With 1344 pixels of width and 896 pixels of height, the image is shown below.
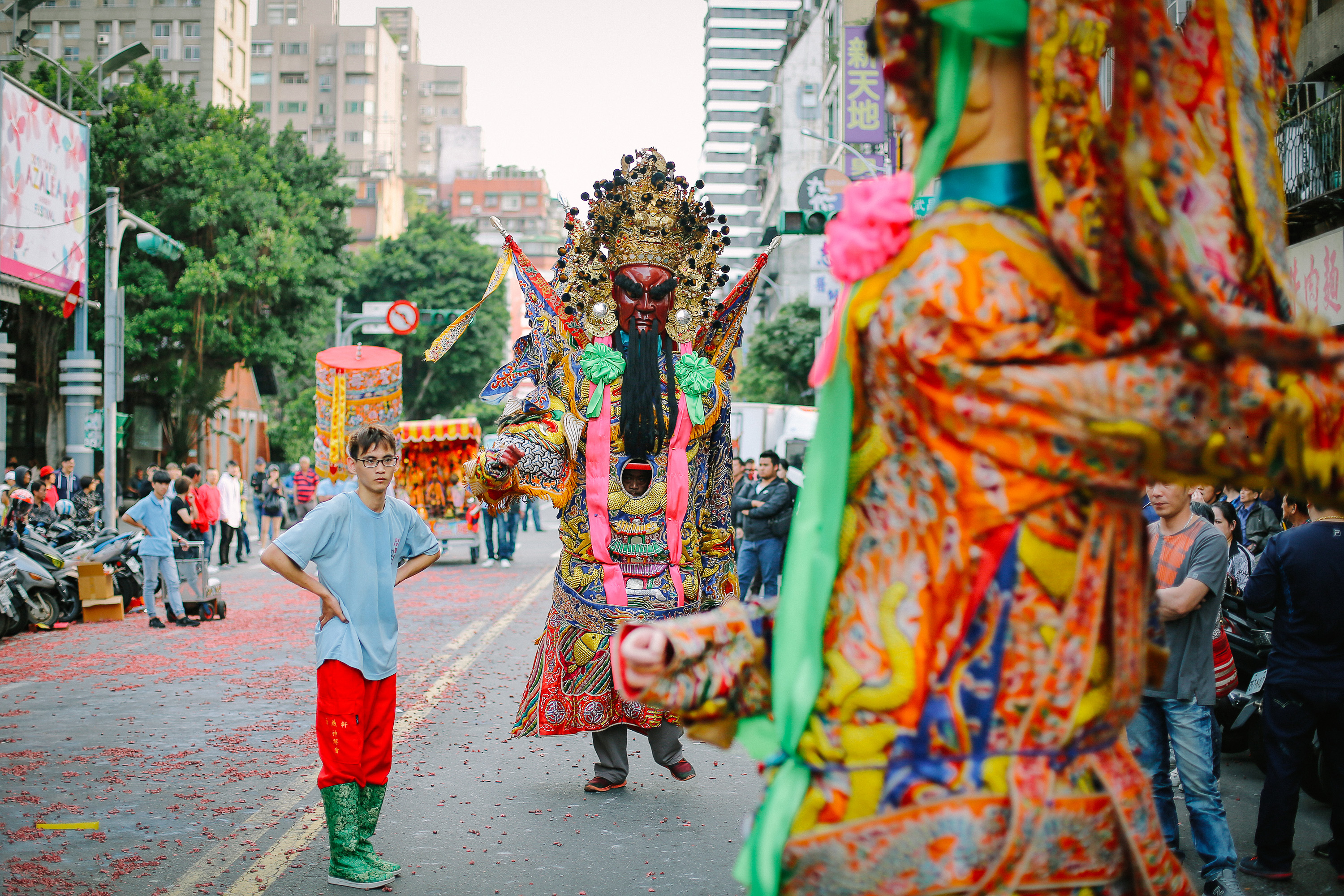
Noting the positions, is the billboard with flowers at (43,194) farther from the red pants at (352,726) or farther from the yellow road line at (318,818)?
the red pants at (352,726)

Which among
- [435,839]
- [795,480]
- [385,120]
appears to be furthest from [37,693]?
[385,120]

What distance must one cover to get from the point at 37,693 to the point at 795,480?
9.21 meters

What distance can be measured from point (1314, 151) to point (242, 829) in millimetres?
13406

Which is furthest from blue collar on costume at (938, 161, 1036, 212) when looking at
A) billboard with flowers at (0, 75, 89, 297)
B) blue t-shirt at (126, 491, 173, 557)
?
billboard with flowers at (0, 75, 89, 297)

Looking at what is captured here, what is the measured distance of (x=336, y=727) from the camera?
490cm

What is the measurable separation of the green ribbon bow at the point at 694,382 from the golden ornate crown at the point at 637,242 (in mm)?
194

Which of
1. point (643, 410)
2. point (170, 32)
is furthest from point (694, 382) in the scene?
point (170, 32)

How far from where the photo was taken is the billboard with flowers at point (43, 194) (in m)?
22.8

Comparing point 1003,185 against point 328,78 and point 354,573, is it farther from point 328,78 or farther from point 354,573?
point 328,78

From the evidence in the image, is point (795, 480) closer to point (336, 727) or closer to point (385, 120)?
point (336, 727)

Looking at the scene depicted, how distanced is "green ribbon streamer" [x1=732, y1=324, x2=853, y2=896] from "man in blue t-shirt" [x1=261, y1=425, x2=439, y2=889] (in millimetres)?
3058

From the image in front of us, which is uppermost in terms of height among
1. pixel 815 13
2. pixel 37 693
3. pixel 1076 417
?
pixel 815 13

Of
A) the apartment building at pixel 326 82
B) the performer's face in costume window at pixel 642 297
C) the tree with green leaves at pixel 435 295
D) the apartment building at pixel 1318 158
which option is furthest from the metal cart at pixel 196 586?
the apartment building at pixel 326 82

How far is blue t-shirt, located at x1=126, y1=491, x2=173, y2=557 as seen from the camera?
1355 cm
